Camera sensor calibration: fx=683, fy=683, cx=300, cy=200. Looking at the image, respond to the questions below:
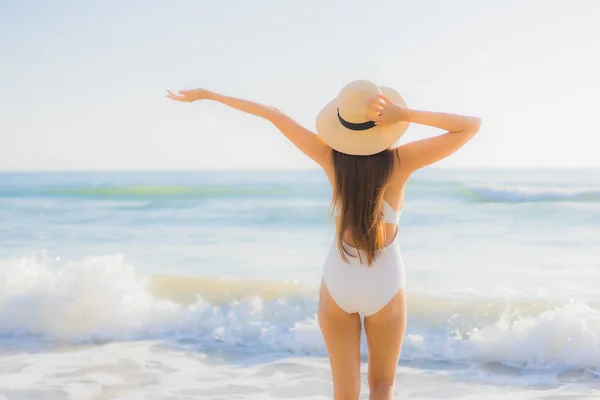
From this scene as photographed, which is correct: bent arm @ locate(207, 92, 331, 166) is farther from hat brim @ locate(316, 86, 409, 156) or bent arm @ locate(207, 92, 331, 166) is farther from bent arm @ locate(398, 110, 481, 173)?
bent arm @ locate(398, 110, 481, 173)

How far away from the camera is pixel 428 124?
8.08 ft

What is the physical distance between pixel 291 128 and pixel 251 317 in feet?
12.5

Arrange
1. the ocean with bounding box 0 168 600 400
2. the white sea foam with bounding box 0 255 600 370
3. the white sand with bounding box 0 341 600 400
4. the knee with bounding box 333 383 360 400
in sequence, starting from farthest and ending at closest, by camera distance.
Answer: the white sea foam with bounding box 0 255 600 370
the ocean with bounding box 0 168 600 400
the white sand with bounding box 0 341 600 400
the knee with bounding box 333 383 360 400

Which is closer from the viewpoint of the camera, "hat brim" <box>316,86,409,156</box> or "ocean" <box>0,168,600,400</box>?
"hat brim" <box>316,86,409,156</box>

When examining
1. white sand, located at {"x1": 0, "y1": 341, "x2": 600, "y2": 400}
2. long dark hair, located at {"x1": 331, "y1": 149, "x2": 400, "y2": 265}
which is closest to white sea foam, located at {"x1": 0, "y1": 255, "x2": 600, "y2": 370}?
white sand, located at {"x1": 0, "y1": 341, "x2": 600, "y2": 400}

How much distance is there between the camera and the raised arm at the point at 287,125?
267cm

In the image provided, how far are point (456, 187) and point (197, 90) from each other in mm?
18236

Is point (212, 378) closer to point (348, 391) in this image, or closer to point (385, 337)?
point (348, 391)

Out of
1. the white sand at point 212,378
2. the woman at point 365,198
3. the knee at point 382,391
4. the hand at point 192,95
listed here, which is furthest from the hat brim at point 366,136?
the white sand at point 212,378

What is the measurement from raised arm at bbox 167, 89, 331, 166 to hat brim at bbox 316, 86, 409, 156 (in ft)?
0.35

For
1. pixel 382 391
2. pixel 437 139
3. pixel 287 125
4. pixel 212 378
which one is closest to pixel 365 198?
pixel 437 139

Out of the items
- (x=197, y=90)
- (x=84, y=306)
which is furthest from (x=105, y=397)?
(x=197, y=90)

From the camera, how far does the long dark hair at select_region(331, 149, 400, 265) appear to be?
2.51m

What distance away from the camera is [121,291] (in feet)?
22.1
